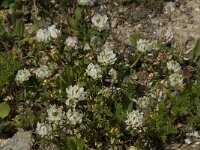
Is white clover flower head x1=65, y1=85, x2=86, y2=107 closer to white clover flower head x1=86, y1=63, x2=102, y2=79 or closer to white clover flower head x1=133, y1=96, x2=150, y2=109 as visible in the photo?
white clover flower head x1=86, y1=63, x2=102, y2=79

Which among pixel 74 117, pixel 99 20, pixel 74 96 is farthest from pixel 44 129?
pixel 99 20

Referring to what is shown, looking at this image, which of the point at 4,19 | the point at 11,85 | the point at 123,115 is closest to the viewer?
the point at 123,115

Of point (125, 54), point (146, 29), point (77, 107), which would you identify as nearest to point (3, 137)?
point (77, 107)

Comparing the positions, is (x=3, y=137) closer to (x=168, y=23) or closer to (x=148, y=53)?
(x=148, y=53)

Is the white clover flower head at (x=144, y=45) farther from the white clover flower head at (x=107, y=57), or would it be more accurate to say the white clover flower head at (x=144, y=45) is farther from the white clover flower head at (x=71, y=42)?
the white clover flower head at (x=71, y=42)

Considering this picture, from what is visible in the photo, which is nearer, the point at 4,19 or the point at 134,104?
the point at 134,104

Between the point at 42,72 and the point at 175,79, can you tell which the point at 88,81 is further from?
the point at 175,79

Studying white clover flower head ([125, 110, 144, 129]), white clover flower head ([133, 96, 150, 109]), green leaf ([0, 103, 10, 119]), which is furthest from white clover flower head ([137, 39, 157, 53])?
green leaf ([0, 103, 10, 119])
